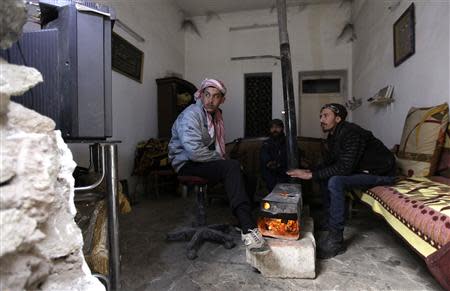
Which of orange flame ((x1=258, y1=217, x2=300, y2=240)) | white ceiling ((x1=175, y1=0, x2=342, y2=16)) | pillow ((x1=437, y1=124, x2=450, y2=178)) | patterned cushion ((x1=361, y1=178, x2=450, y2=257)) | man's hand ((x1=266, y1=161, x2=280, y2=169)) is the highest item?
white ceiling ((x1=175, y1=0, x2=342, y2=16))

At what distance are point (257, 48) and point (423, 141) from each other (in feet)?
11.7

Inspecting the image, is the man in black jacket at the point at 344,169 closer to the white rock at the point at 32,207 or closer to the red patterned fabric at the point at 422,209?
the red patterned fabric at the point at 422,209

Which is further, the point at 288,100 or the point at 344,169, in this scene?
the point at 288,100

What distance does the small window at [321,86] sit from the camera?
4977 millimetres

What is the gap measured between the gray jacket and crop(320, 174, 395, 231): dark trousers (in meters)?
0.80

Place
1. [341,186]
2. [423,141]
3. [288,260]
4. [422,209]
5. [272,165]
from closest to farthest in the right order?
1. [422,209]
2. [288,260]
3. [341,186]
4. [423,141]
5. [272,165]

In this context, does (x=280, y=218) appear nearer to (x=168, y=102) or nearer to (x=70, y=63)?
(x=70, y=63)

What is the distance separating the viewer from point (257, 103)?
516 centimetres

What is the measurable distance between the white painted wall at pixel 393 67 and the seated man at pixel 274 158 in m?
1.18

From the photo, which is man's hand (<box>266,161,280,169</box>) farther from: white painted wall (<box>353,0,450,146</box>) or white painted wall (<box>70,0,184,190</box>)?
white painted wall (<box>70,0,184,190</box>)

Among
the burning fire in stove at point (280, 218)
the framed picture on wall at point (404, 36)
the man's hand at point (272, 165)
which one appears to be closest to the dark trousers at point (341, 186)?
the burning fire in stove at point (280, 218)

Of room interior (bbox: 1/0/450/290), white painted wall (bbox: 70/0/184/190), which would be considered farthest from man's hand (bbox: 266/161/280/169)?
white painted wall (bbox: 70/0/184/190)

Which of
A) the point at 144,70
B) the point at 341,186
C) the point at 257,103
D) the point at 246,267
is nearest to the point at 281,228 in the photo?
the point at 246,267

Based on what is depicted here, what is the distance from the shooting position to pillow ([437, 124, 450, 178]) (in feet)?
6.26
